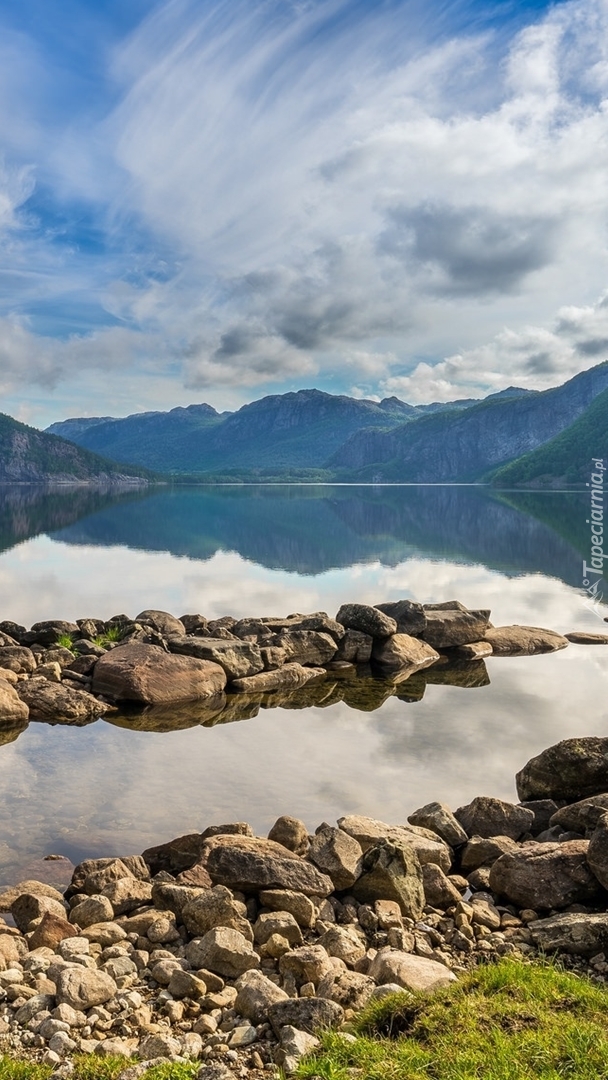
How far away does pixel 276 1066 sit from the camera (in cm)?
657

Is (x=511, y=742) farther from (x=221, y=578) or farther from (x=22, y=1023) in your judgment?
(x=221, y=578)

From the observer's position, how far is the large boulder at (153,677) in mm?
22688

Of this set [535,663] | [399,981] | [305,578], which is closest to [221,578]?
[305,578]

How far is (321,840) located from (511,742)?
924 cm

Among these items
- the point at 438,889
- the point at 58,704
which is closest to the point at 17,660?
the point at 58,704

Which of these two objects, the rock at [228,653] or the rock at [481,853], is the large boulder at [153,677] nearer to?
the rock at [228,653]

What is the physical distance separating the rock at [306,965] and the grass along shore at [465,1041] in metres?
1.26

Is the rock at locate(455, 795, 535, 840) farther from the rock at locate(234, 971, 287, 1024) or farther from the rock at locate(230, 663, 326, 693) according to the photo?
the rock at locate(230, 663, 326, 693)

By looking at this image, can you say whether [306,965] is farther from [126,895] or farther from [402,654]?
[402,654]

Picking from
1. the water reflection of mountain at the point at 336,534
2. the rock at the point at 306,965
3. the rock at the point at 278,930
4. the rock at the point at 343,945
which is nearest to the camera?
the rock at the point at 306,965

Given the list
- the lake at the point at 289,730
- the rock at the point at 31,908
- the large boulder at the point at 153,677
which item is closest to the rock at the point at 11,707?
the lake at the point at 289,730

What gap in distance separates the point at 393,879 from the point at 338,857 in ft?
3.00

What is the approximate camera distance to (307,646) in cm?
2762

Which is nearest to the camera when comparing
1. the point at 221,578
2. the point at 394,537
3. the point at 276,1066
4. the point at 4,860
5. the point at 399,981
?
the point at 276,1066
